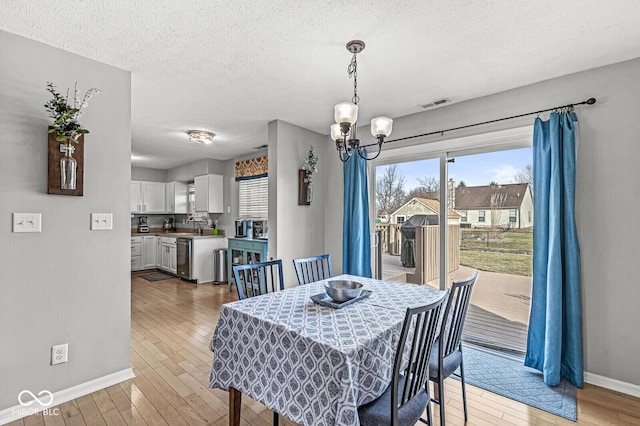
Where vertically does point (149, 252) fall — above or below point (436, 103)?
below

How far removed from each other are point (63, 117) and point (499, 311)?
4008 mm

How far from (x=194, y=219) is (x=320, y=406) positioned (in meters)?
6.36

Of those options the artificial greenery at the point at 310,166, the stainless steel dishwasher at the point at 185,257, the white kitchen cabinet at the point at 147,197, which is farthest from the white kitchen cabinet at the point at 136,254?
the artificial greenery at the point at 310,166

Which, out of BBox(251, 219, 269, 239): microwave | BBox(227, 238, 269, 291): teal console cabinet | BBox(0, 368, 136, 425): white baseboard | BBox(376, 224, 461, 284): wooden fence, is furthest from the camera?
BBox(251, 219, 269, 239): microwave

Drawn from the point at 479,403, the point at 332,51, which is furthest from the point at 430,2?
the point at 479,403

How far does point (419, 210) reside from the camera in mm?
3559

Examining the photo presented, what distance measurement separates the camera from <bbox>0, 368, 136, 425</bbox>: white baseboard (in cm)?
198

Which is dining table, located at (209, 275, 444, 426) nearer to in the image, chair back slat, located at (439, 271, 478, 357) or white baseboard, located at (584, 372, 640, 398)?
chair back slat, located at (439, 271, 478, 357)

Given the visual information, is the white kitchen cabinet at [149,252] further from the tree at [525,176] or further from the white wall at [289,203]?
the tree at [525,176]

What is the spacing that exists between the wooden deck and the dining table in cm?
161

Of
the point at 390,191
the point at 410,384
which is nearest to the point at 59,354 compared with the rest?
the point at 410,384

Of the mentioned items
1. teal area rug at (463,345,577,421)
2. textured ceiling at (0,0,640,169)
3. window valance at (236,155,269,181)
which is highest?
textured ceiling at (0,0,640,169)

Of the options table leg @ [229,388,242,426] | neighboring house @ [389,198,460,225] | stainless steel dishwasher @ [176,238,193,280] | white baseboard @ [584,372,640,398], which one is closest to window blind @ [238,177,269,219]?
stainless steel dishwasher @ [176,238,193,280]

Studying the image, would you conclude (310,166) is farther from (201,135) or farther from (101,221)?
(101,221)
